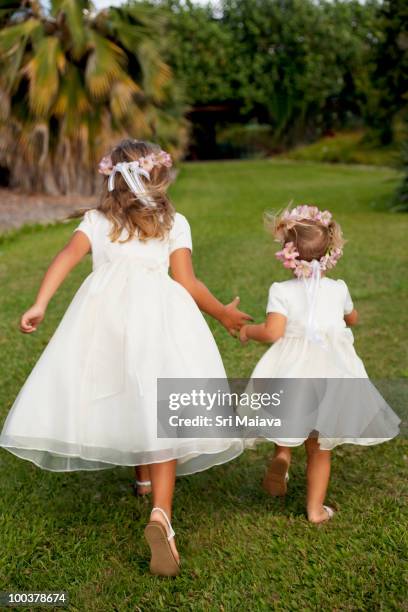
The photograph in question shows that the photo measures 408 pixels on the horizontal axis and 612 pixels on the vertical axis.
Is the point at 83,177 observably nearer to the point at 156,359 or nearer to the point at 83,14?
the point at 83,14

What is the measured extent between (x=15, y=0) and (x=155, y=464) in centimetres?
1558

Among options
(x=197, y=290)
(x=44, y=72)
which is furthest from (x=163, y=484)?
(x=44, y=72)

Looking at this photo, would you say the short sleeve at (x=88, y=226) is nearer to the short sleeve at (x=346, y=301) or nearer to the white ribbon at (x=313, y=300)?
the white ribbon at (x=313, y=300)

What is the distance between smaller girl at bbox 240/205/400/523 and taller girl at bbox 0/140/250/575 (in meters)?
0.24

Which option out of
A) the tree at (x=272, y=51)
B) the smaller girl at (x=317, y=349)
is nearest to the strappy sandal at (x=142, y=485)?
the smaller girl at (x=317, y=349)

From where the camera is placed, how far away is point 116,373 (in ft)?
8.60

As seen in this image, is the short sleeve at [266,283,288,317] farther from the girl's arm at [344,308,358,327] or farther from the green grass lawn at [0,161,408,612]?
the green grass lawn at [0,161,408,612]

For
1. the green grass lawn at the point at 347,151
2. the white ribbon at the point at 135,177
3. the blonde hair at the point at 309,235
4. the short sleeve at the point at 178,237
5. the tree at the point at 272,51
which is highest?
the white ribbon at the point at 135,177

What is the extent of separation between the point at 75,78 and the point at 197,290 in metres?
13.8

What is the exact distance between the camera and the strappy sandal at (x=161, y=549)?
2.41 metres

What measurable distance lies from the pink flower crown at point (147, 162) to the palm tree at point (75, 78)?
13.0 meters

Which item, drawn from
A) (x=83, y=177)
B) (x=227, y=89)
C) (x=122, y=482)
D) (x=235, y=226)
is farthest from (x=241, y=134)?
(x=122, y=482)

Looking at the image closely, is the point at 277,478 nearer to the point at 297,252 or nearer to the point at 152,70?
the point at 297,252

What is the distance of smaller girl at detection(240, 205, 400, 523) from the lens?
2.73m
